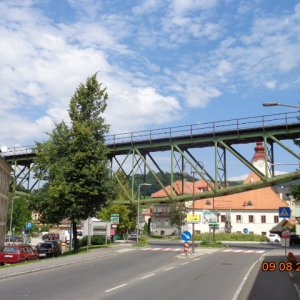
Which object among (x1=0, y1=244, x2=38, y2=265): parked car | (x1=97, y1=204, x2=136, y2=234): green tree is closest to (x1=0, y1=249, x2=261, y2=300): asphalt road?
(x1=0, y1=244, x2=38, y2=265): parked car

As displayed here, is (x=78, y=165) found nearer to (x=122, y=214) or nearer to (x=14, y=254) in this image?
(x=14, y=254)

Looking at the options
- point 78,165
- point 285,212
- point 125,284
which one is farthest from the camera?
point 78,165

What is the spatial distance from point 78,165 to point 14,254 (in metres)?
8.67

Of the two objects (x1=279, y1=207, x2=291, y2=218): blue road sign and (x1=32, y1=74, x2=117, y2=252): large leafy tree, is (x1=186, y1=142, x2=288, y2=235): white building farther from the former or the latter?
(x1=279, y1=207, x2=291, y2=218): blue road sign

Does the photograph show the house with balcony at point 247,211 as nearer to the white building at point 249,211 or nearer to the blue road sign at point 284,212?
the white building at point 249,211

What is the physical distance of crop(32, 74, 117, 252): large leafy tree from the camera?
35109 millimetres

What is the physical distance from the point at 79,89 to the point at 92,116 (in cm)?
247

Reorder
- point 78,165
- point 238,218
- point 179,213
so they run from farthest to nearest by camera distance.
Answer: point 238,218, point 179,213, point 78,165

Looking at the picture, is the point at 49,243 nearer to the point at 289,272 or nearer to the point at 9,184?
the point at 9,184

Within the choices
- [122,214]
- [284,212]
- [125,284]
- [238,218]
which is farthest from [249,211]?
[125,284]

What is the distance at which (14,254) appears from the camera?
98.2 ft

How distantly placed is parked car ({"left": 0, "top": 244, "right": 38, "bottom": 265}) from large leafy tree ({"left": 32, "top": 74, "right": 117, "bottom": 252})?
4821 mm
